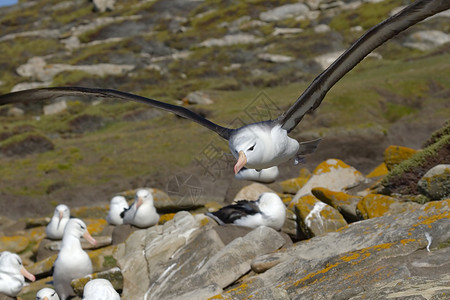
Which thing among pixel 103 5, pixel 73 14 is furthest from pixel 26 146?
pixel 103 5

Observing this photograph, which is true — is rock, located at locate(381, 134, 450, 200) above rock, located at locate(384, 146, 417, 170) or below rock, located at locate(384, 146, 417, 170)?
above

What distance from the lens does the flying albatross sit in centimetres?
589

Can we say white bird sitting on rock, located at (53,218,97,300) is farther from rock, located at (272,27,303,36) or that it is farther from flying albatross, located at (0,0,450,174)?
rock, located at (272,27,303,36)

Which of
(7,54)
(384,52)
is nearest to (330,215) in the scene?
(384,52)

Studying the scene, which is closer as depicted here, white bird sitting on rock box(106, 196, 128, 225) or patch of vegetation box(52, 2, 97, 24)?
white bird sitting on rock box(106, 196, 128, 225)

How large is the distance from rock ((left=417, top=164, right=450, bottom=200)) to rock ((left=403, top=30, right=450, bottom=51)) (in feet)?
163

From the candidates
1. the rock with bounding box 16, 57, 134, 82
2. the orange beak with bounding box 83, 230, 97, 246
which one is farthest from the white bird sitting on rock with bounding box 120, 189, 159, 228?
the rock with bounding box 16, 57, 134, 82

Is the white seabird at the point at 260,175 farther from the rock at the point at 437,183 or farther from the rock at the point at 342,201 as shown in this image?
the rock at the point at 437,183

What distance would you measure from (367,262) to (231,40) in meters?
69.8

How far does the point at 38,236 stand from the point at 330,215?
9232 mm

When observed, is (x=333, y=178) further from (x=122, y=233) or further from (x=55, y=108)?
(x=55, y=108)

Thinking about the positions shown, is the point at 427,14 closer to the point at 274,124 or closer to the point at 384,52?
the point at 274,124

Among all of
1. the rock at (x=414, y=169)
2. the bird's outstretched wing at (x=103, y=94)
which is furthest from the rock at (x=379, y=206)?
the bird's outstretched wing at (x=103, y=94)

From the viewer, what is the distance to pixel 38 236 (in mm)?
15555
